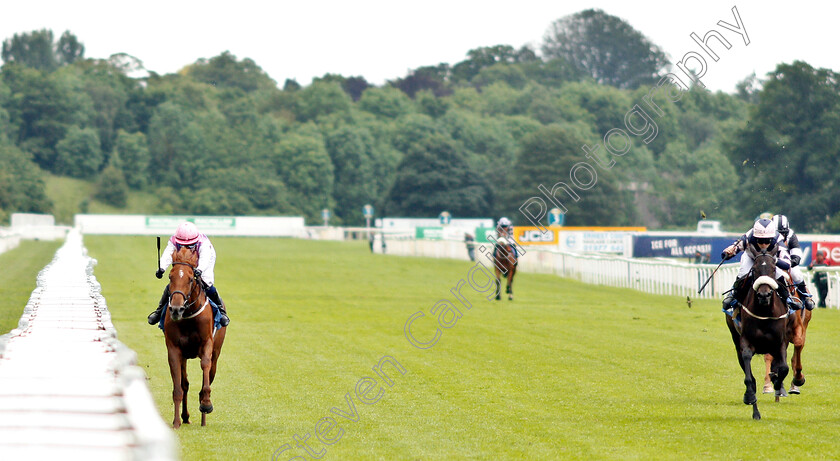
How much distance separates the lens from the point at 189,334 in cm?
1006

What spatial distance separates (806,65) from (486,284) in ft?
118

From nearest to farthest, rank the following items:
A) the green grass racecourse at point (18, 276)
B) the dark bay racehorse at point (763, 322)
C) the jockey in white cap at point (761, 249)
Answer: the dark bay racehorse at point (763, 322)
the jockey in white cap at point (761, 249)
the green grass racecourse at point (18, 276)

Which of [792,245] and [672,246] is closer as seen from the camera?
[792,245]

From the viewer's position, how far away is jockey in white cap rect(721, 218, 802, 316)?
11125 mm

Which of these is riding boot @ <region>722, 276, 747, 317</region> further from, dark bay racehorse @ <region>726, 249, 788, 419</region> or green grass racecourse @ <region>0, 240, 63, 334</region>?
green grass racecourse @ <region>0, 240, 63, 334</region>

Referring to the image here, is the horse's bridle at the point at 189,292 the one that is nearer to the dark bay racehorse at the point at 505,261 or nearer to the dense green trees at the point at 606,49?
the dark bay racehorse at the point at 505,261

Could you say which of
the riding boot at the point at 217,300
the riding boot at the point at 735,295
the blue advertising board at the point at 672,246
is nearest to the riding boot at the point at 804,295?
the riding boot at the point at 735,295

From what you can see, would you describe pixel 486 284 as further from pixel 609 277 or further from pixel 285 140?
pixel 285 140

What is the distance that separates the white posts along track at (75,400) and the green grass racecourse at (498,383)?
4.72 ft

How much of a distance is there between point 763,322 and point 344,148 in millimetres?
101053

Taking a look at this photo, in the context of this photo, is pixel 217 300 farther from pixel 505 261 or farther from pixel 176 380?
pixel 505 261

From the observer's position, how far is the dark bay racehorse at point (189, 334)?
9766mm

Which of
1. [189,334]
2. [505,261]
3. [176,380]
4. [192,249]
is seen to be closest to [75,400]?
[176,380]

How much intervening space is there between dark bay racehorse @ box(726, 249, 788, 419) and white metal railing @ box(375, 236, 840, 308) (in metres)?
12.4
